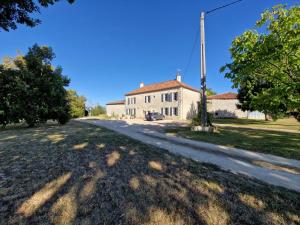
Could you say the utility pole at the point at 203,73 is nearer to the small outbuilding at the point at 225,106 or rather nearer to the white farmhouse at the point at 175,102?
the white farmhouse at the point at 175,102

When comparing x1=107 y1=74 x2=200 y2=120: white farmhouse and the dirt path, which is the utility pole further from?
x1=107 y1=74 x2=200 y2=120: white farmhouse

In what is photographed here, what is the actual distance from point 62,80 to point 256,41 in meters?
18.2

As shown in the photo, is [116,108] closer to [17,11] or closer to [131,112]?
[131,112]

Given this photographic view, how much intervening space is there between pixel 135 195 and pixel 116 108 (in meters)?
50.2

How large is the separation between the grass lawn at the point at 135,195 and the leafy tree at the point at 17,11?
4141 mm

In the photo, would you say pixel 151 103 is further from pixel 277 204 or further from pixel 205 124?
pixel 277 204

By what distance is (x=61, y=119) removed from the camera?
2097 cm

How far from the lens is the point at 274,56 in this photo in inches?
302

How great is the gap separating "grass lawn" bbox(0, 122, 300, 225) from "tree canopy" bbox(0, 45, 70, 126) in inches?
534

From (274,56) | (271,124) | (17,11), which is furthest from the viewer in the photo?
(271,124)

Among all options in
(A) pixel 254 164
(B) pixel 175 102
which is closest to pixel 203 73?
(A) pixel 254 164

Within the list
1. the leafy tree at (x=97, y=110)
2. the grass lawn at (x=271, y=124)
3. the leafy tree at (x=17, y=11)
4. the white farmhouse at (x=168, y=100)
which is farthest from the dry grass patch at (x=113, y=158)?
the leafy tree at (x=97, y=110)

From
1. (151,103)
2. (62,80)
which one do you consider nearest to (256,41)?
(62,80)

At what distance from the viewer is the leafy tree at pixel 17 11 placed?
486 cm
